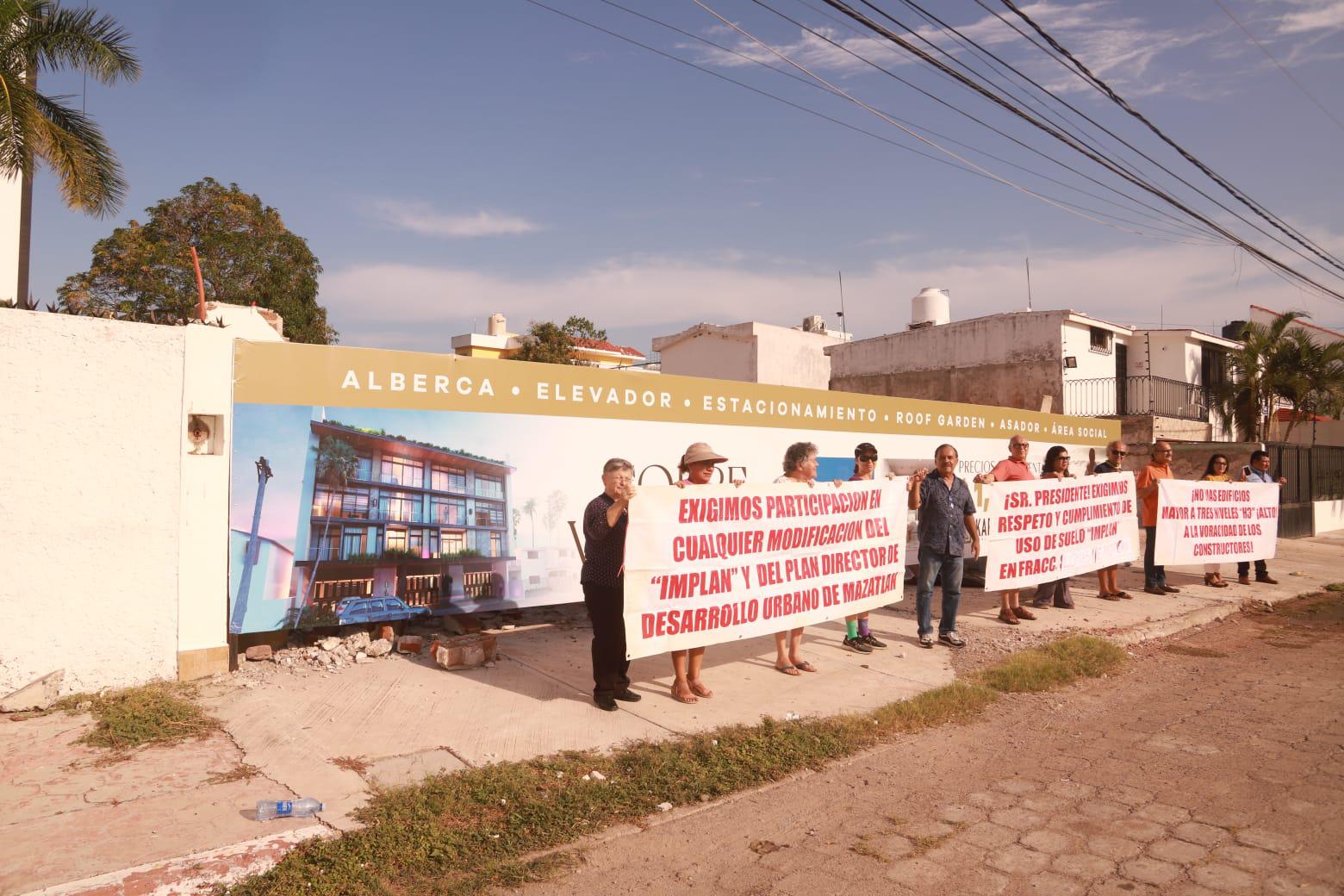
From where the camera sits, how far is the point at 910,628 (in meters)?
9.06

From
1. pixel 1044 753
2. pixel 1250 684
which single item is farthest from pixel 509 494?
pixel 1250 684

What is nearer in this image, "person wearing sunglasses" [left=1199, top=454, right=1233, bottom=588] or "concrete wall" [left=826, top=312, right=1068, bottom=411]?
"person wearing sunglasses" [left=1199, top=454, right=1233, bottom=588]

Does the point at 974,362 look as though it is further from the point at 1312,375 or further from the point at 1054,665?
the point at 1054,665

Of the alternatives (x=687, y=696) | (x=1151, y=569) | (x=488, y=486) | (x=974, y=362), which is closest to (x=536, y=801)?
(x=687, y=696)

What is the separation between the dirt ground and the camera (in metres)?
3.65

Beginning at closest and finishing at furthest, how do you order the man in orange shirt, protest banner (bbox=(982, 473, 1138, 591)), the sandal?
the sandal
protest banner (bbox=(982, 473, 1138, 591))
the man in orange shirt

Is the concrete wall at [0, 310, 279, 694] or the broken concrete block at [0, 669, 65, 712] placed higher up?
the concrete wall at [0, 310, 279, 694]

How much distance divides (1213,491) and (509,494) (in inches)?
377

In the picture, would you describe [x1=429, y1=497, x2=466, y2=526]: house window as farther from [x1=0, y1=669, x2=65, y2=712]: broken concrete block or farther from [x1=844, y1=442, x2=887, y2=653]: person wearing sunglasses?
[x1=844, y1=442, x2=887, y2=653]: person wearing sunglasses

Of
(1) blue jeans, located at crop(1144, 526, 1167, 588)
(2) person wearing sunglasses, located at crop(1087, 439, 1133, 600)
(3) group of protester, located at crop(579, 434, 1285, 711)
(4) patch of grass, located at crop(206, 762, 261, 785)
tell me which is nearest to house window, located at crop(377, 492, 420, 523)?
(3) group of protester, located at crop(579, 434, 1285, 711)

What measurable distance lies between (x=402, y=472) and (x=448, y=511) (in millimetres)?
537

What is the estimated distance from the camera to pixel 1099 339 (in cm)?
2684

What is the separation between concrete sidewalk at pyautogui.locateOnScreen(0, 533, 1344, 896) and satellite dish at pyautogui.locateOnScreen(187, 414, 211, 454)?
5.48 feet

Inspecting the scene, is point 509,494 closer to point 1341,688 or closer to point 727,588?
point 727,588
